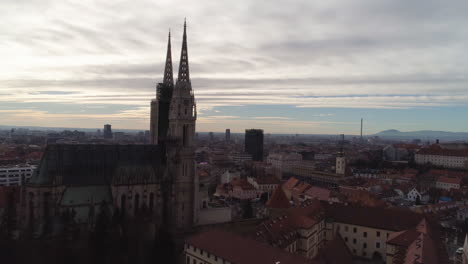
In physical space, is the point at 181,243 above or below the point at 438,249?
below

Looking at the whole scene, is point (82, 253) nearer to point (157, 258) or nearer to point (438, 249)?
point (157, 258)

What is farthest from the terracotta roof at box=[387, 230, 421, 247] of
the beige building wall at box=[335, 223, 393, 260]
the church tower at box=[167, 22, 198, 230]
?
the church tower at box=[167, 22, 198, 230]

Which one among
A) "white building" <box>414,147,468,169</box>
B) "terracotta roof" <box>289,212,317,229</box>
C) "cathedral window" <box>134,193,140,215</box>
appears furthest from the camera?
"white building" <box>414,147,468,169</box>

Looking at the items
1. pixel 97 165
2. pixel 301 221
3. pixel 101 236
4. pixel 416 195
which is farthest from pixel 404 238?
pixel 416 195

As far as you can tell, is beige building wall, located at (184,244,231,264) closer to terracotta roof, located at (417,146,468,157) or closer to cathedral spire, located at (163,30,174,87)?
cathedral spire, located at (163,30,174,87)

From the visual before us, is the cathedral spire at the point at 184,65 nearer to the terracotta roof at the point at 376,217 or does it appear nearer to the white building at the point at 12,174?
the terracotta roof at the point at 376,217

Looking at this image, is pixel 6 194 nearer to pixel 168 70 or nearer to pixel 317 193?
pixel 168 70

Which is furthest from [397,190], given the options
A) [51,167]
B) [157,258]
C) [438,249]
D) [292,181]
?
[51,167]
